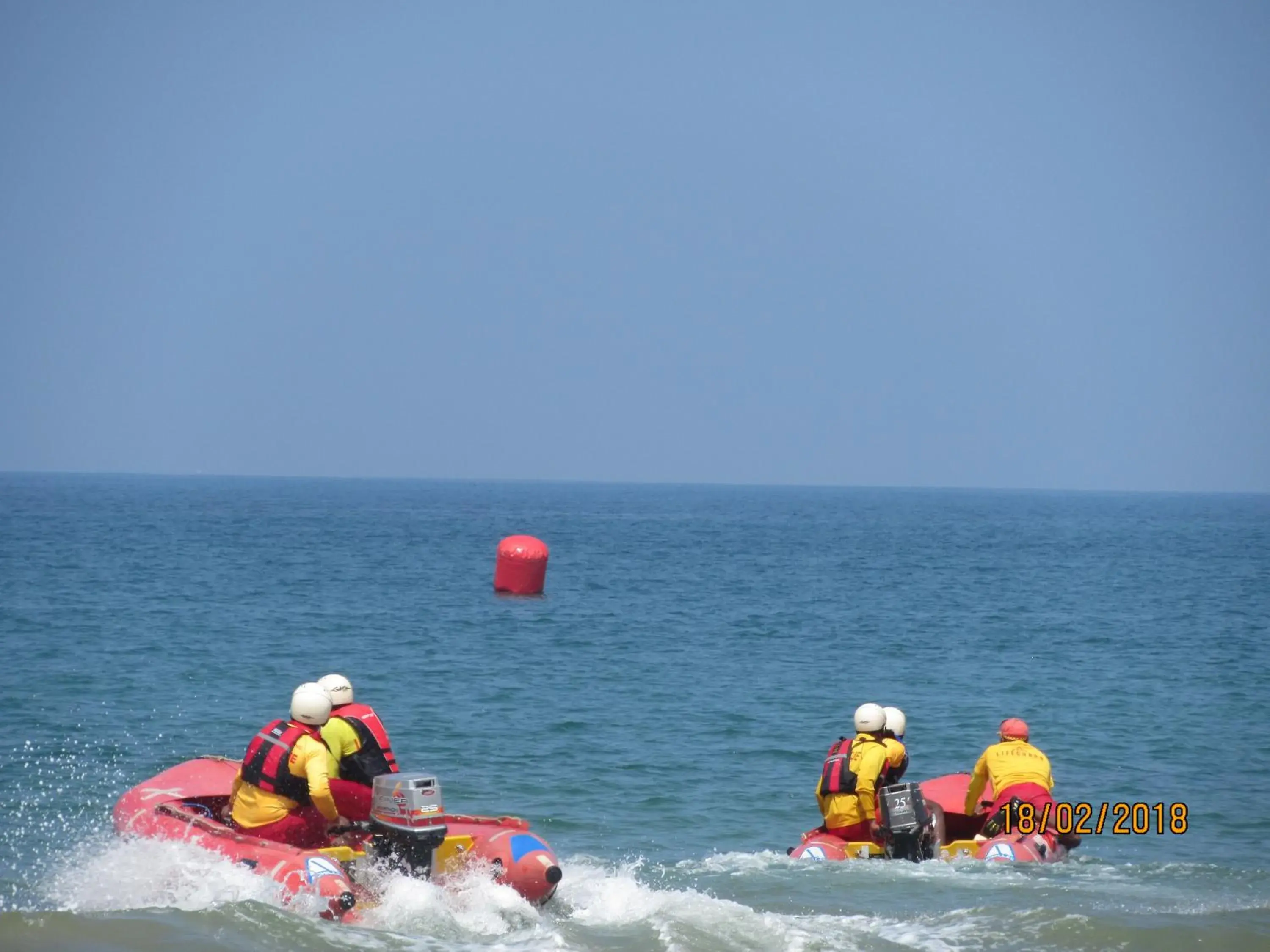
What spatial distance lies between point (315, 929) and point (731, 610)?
89.3ft

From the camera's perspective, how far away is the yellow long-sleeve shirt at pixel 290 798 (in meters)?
10.6

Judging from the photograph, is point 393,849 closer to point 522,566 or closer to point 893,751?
point 893,751

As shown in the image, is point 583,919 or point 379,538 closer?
point 583,919

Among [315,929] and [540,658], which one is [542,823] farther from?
[540,658]

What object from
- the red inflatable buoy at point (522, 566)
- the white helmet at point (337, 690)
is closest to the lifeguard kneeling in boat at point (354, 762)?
the white helmet at point (337, 690)

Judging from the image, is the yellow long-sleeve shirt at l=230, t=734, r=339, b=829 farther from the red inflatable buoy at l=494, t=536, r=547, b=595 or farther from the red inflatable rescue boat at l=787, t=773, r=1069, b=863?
the red inflatable buoy at l=494, t=536, r=547, b=595

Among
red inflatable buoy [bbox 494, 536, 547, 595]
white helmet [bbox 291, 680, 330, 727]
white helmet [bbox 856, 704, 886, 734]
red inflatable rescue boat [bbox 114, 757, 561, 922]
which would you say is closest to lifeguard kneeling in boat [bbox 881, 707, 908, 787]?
white helmet [bbox 856, 704, 886, 734]

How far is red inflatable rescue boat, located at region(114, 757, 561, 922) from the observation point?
10.3 metres

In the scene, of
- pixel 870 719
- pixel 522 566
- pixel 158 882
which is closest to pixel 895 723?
pixel 870 719

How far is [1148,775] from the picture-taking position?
1761 cm

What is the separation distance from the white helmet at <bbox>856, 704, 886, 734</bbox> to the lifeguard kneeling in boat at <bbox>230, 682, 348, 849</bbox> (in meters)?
4.42

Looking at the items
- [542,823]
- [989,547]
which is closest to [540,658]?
[542,823]

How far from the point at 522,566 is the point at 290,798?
1083 inches

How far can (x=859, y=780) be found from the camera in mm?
Result: 12625
